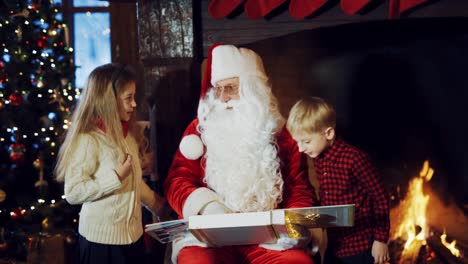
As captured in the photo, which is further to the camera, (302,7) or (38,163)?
(38,163)

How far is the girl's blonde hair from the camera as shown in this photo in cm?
303

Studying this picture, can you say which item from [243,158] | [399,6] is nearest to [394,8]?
[399,6]

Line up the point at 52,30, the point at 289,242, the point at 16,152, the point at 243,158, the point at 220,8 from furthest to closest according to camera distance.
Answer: the point at 52,30 < the point at 16,152 < the point at 220,8 < the point at 243,158 < the point at 289,242

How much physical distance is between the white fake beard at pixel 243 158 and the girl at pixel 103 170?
0.41 m

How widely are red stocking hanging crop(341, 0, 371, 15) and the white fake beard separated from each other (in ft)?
2.51

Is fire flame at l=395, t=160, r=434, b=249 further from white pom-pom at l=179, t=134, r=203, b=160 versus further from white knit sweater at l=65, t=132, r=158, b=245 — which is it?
white knit sweater at l=65, t=132, r=158, b=245

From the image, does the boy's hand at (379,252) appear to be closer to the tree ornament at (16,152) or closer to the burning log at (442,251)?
the burning log at (442,251)

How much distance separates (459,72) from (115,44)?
11.3 feet

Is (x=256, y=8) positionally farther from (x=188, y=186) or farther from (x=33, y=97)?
(x=33, y=97)

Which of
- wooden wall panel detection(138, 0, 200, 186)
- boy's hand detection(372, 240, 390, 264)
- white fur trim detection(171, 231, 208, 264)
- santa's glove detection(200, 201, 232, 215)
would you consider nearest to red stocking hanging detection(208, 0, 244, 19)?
wooden wall panel detection(138, 0, 200, 186)

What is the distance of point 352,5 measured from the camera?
11.1 feet

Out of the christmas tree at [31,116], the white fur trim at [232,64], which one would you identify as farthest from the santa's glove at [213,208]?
the christmas tree at [31,116]

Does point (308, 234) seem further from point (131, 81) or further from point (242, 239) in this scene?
point (131, 81)

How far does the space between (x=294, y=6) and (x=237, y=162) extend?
3.15 ft
